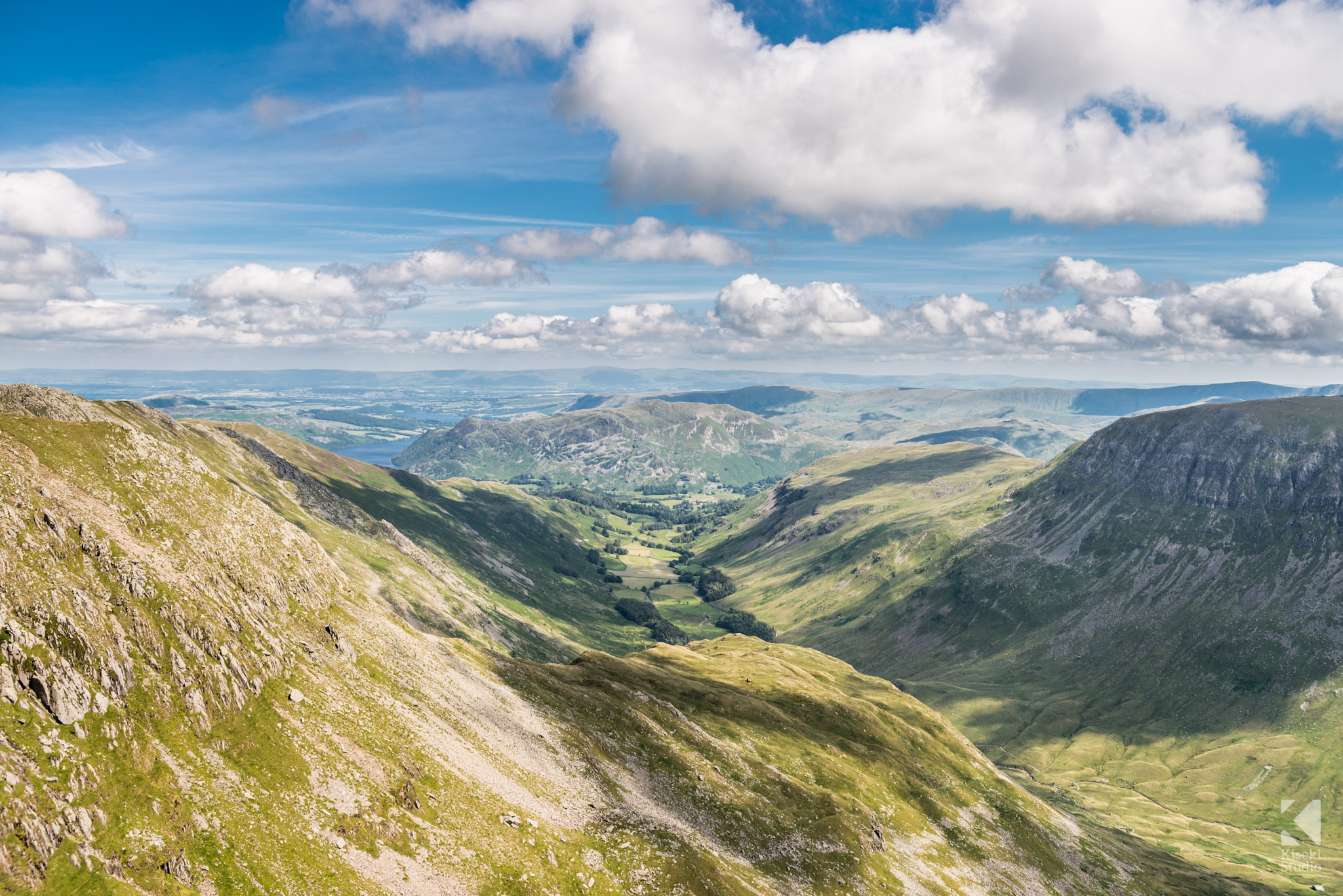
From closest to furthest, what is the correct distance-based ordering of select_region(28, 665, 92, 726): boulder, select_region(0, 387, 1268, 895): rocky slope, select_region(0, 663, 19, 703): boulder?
1. select_region(0, 663, 19, 703): boulder
2. select_region(0, 387, 1268, 895): rocky slope
3. select_region(28, 665, 92, 726): boulder

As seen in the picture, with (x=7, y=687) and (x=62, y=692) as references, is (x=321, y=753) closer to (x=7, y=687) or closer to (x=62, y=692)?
(x=62, y=692)

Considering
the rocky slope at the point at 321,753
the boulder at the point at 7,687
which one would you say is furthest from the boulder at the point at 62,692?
the boulder at the point at 7,687

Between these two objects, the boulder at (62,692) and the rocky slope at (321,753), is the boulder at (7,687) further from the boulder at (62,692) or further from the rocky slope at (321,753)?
the boulder at (62,692)

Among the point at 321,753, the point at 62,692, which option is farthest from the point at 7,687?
the point at 321,753

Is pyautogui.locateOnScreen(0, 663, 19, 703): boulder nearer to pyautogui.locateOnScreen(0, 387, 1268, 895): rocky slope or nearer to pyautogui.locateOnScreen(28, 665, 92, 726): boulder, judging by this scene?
pyautogui.locateOnScreen(0, 387, 1268, 895): rocky slope

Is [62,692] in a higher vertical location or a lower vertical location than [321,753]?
higher

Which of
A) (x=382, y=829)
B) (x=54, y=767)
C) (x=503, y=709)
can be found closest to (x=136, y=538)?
(x=54, y=767)

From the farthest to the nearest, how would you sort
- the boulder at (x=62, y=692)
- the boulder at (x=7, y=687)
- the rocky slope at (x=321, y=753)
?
1. the boulder at (x=62, y=692)
2. the rocky slope at (x=321, y=753)
3. the boulder at (x=7, y=687)

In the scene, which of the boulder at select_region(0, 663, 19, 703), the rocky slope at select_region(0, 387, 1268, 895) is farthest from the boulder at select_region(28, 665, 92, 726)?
the boulder at select_region(0, 663, 19, 703)

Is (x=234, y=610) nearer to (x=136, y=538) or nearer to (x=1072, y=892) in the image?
(x=136, y=538)
